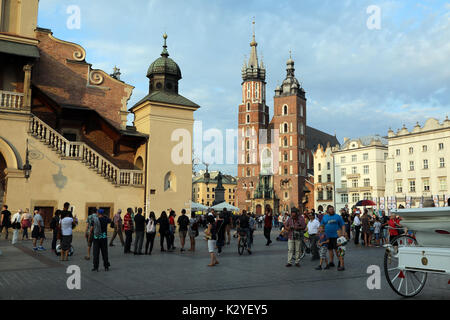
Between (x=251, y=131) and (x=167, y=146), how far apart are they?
253ft

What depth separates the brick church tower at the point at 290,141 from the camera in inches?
3555

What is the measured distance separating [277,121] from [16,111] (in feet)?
263

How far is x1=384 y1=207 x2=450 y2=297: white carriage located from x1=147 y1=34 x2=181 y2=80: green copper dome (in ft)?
73.3

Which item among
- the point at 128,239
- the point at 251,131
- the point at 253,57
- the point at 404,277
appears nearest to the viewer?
the point at 404,277

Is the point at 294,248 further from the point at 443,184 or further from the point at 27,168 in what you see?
the point at 443,184

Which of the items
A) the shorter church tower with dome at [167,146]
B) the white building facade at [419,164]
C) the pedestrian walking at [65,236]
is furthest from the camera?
the white building facade at [419,164]

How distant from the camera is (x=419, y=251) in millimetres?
7277

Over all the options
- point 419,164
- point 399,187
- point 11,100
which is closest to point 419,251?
point 11,100

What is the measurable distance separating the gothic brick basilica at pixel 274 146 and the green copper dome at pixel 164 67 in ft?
208

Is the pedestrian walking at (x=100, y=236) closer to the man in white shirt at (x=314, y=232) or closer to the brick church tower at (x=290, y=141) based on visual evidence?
the man in white shirt at (x=314, y=232)

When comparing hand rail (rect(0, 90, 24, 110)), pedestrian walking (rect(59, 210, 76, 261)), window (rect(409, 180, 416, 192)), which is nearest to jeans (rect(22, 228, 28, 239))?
hand rail (rect(0, 90, 24, 110))

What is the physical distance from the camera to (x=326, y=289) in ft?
27.4

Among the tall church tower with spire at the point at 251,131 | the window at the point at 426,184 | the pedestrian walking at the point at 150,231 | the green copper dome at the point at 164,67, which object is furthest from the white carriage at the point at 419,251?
the tall church tower with spire at the point at 251,131
